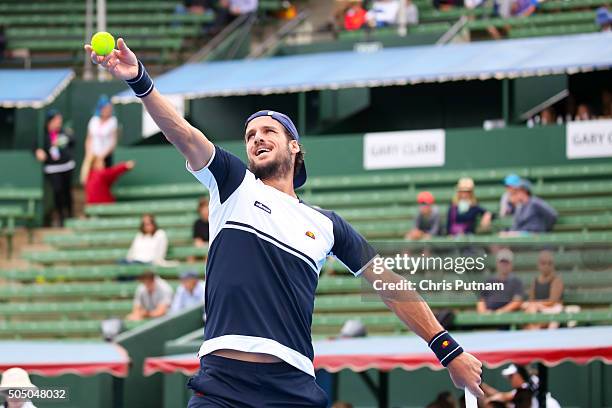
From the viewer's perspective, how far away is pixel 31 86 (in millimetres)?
21000

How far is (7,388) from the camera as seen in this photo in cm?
755

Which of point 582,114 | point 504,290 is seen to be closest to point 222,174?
point 504,290

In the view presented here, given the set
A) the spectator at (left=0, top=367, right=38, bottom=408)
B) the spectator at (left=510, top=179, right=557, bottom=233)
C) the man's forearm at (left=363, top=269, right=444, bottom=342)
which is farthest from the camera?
the spectator at (left=510, top=179, right=557, bottom=233)

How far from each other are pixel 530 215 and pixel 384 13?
7.06m

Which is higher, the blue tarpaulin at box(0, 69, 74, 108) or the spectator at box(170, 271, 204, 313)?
the blue tarpaulin at box(0, 69, 74, 108)

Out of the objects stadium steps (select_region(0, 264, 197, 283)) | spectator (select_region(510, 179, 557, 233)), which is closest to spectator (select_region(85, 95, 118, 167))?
stadium steps (select_region(0, 264, 197, 283))

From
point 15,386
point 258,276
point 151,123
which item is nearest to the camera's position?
point 258,276

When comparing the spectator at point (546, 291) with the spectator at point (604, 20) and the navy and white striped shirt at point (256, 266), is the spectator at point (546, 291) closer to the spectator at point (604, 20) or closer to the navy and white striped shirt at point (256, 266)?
the navy and white striped shirt at point (256, 266)

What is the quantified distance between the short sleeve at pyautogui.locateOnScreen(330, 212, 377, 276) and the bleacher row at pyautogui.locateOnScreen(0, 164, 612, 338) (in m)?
7.14

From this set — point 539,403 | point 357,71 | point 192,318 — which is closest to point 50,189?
point 357,71

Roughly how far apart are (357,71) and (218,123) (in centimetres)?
254

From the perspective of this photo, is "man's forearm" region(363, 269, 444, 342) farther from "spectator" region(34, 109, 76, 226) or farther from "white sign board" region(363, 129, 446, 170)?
"spectator" region(34, 109, 76, 226)

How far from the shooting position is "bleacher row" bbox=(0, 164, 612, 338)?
49.2 feet

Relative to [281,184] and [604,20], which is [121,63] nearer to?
[281,184]
